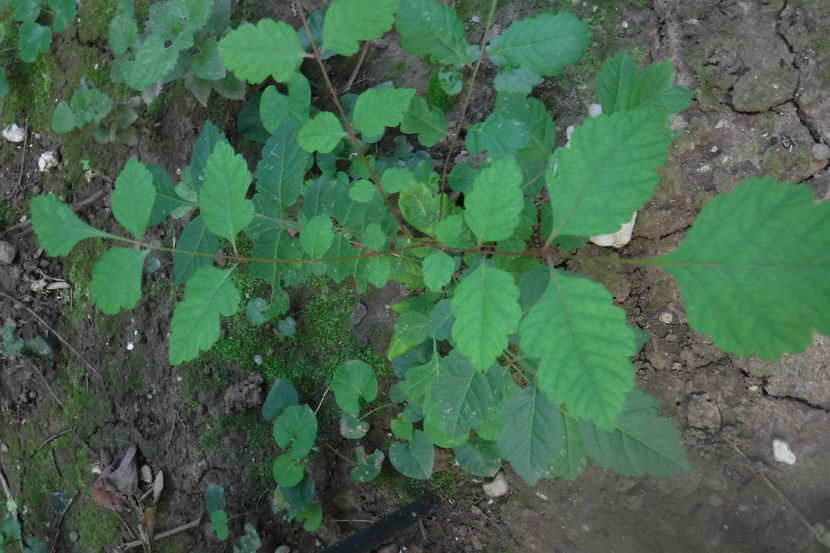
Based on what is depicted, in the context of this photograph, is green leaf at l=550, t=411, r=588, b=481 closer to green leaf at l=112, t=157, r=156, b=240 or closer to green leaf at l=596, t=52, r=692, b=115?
green leaf at l=596, t=52, r=692, b=115

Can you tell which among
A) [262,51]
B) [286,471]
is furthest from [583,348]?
[286,471]

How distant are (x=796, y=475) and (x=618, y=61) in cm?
120

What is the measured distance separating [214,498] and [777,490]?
178 cm

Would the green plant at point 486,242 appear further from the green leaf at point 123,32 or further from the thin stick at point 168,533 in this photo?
the green leaf at point 123,32

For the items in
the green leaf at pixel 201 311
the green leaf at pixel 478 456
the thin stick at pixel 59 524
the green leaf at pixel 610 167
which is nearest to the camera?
the green leaf at pixel 610 167

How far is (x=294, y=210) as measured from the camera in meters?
2.05

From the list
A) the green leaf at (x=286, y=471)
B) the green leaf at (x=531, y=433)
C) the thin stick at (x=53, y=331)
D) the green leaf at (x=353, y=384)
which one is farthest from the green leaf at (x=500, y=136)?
the thin stick at (x=53, y=331)

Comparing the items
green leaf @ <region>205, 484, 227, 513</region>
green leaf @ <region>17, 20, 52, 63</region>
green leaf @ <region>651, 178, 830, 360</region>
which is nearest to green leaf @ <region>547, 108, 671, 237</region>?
green leaf @ <region>651, 178, 830, 360</region>

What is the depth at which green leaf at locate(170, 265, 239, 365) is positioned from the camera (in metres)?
1.12

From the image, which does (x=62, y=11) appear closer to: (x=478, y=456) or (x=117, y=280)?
(x=117, y=280)

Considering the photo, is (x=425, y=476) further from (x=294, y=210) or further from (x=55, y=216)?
(x=55, y=216)

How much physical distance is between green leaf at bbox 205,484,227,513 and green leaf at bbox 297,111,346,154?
1.38 m

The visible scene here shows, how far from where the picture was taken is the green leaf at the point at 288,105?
161 cm

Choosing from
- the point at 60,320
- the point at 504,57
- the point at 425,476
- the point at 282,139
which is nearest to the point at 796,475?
the point at 425,476
